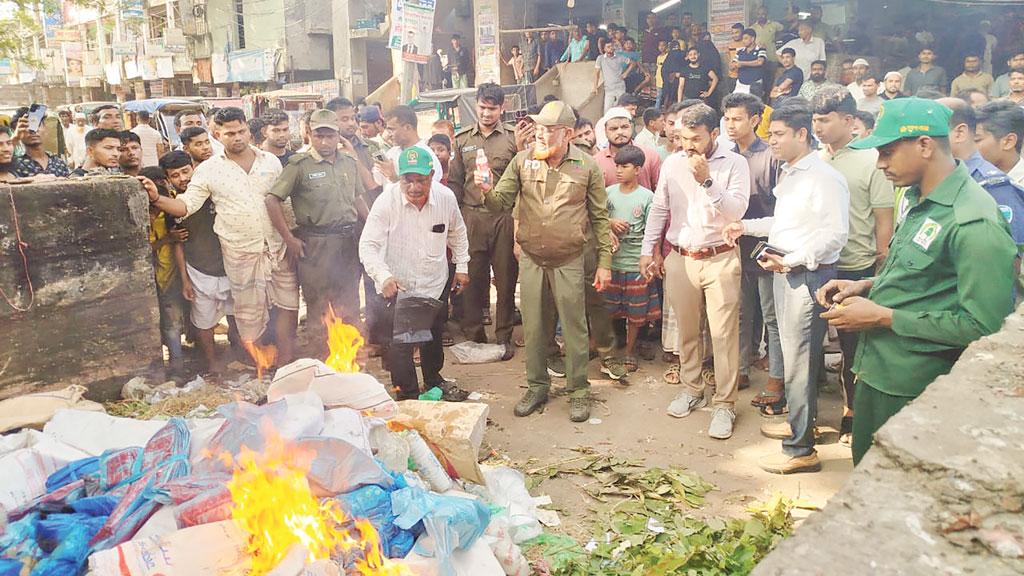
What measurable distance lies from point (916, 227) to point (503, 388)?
3.75m

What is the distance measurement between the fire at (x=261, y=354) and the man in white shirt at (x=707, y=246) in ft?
11.5

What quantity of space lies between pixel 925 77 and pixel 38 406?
36.1ft

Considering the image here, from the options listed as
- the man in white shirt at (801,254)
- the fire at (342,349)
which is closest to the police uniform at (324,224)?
the fire at (342,349)

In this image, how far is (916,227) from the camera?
9.96 ft

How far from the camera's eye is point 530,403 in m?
5.62

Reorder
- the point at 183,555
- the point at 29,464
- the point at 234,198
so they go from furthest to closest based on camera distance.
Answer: the point at 234,198
the point at 29,464
the point at 183,555

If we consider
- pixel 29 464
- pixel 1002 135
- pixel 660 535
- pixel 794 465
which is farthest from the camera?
pixel 1002 135

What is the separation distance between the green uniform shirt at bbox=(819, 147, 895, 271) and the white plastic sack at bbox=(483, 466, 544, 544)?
2.63m

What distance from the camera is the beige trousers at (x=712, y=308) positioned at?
5109mm

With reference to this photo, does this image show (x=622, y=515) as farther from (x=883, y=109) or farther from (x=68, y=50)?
(x=68, y=50)

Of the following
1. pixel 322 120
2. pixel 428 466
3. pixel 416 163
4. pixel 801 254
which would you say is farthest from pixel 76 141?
pixel 801 254

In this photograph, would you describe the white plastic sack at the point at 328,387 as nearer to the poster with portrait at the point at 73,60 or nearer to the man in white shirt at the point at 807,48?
the man in white shirt at the point at 807,48

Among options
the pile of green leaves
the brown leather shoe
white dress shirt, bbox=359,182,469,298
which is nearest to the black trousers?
white dress shirt, bbox=359,182,469,298

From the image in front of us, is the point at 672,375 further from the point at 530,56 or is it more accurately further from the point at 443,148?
the point at 530,56
